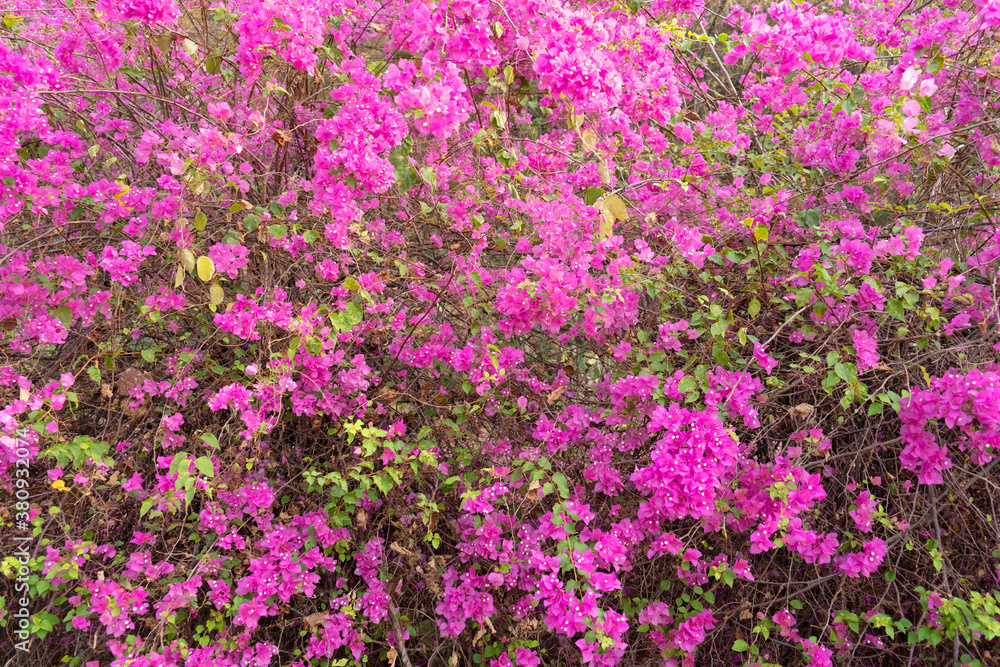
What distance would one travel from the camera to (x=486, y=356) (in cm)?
229

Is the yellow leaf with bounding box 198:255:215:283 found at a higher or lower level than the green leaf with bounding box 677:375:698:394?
lower

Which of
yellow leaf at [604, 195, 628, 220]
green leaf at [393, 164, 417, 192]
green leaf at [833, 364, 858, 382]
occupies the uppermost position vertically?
yellow leaf at [604, 195, 628, 220]

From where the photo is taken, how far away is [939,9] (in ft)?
9.98

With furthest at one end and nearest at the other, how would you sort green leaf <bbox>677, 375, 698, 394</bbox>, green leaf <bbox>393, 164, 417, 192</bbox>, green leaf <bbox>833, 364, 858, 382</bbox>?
green leaf <bbox>393, 164, 417, 192</bbox> < green leaf <bbox>677, 375, 698, 394</bbox> < green leaf <bbox>833, 364, 858, 382</bbox>

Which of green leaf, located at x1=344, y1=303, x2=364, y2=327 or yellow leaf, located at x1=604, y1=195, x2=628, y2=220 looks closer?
yellow leaf, located at x1=604, y1=195, x2=628, y2=220

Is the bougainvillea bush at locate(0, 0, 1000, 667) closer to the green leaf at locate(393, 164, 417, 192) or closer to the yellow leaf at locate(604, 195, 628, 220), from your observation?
the green leaf at locate(393, 164, 417, 192)

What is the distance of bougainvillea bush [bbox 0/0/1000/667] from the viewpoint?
200cm

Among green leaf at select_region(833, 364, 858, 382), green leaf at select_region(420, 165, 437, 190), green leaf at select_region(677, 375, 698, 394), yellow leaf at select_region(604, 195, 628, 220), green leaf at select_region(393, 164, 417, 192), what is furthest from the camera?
green leaf at select_region(393, 164, 417, 192)

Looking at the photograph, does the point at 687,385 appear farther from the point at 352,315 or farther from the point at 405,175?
the point at 405,175

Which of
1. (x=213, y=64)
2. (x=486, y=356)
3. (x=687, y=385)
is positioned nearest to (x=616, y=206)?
(x=687, y=385)

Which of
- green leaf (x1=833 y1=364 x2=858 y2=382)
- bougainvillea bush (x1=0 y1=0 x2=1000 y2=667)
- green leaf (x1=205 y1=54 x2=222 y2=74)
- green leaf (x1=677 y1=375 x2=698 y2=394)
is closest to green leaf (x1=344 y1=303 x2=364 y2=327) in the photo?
bougainvillea bush (x1=0 y1=0 x2=1000 y2=667)

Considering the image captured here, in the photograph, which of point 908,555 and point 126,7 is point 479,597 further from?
point 126,7

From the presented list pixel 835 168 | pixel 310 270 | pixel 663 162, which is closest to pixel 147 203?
pixel 310 270

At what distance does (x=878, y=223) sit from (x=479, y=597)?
215cm
